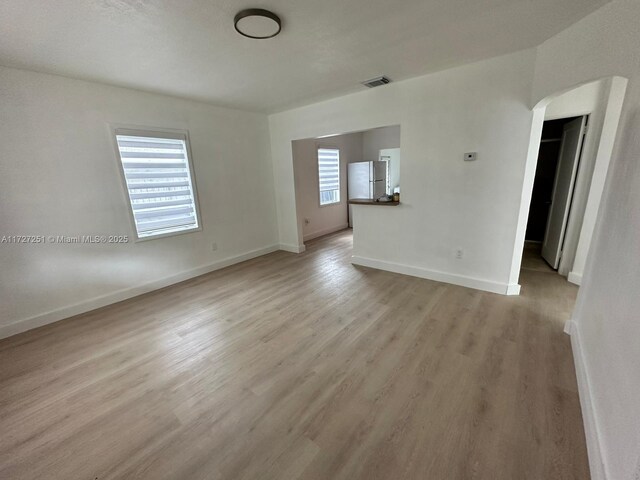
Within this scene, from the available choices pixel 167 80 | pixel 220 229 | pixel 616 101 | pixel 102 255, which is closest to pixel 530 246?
pixel 616 101

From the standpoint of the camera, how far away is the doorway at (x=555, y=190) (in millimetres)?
3197

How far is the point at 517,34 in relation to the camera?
211cm

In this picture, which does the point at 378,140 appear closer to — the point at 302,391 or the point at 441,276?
the point at 441,276

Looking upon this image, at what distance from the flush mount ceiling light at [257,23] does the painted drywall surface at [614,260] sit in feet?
7.00

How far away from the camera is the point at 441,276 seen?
3.30 meters

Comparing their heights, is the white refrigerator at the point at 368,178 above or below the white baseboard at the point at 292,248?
above

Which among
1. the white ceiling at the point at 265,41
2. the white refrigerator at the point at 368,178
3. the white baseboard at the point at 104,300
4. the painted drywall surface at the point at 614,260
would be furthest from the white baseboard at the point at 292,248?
the painted drywall surface at the point at 614,260

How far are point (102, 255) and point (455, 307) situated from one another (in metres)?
4.04

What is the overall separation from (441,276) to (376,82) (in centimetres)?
254

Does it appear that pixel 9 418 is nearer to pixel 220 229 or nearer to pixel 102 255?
pixel 102 255

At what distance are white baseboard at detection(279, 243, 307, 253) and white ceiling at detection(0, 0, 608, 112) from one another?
2816 millimetres

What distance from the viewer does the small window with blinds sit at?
3.13m

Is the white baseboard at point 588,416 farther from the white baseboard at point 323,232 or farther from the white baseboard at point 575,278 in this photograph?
the white baseboard at point 323,232

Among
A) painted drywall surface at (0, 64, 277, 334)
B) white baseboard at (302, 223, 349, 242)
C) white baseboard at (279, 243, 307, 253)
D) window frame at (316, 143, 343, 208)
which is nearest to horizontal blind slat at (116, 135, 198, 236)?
painted drywall surface at (0, 64, 277, 334)
